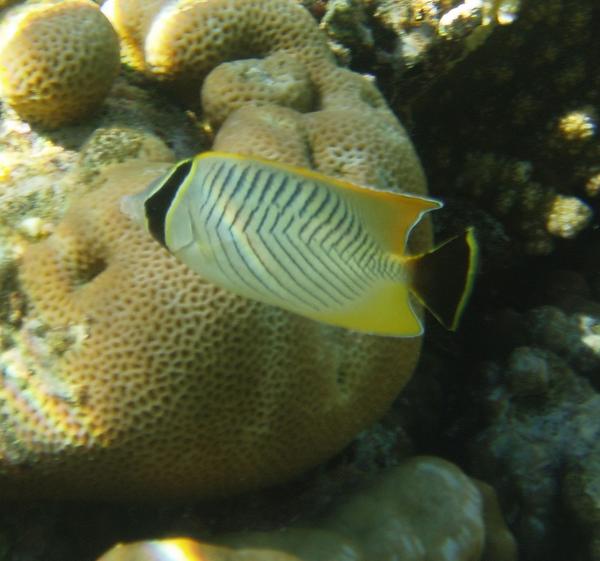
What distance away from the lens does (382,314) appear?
4.69 feet

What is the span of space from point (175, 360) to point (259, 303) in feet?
1.39

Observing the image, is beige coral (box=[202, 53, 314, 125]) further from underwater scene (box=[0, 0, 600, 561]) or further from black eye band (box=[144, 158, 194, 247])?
black eye band (box=[144, 158, 194, 247])

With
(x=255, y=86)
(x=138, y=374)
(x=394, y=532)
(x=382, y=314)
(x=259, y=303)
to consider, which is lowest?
(x=394, y=532)

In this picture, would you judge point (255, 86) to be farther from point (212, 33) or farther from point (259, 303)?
point (259, 303)

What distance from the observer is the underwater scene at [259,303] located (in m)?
1.42

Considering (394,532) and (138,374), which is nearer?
(138,374)

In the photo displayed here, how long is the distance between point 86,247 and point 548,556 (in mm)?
3252

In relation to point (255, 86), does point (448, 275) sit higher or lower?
higher

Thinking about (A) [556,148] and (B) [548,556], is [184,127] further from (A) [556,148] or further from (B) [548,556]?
(B) [548,556]

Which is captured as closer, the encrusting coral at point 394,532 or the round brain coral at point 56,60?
the encrusting coral at point 394,532

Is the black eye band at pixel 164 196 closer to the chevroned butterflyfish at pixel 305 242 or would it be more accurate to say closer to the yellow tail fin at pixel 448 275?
the chevroned butterflyfish at pixel 305 242

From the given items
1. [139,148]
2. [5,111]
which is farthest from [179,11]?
[5,111]

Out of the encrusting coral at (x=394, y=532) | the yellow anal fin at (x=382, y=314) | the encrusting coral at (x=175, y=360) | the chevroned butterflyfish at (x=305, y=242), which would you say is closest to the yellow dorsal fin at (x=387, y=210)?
the chevroned butterflyfish at (x=305, y=242)

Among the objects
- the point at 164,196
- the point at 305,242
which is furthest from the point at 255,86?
the point at 305,242
